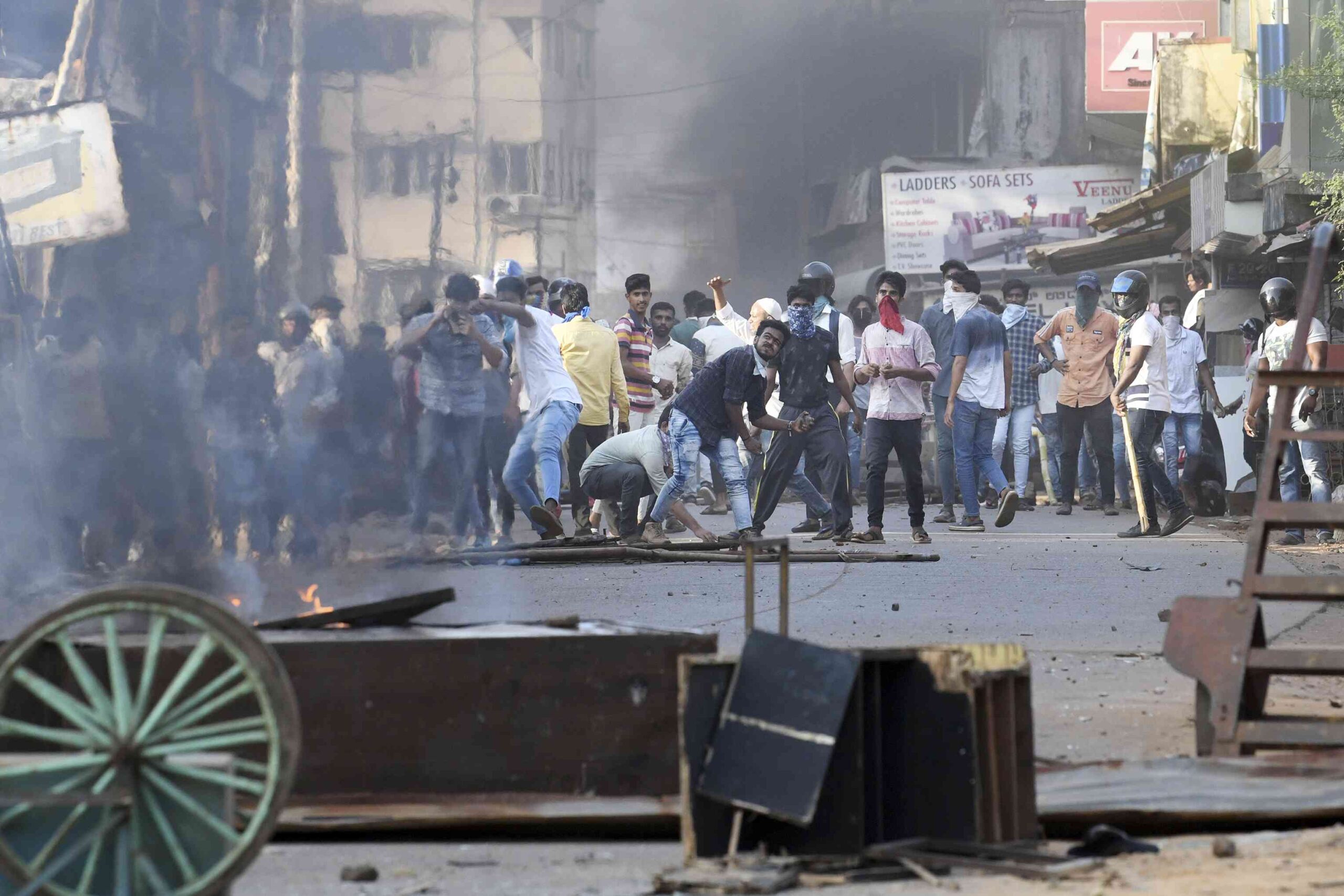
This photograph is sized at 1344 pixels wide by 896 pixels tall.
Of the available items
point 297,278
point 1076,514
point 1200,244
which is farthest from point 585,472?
point 1200,244

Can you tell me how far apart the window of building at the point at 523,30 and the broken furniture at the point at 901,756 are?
401 centimetres

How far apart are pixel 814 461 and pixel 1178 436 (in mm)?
3047

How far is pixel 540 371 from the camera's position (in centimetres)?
1009

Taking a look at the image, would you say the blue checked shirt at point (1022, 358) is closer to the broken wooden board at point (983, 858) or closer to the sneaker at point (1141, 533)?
the sneaker at point (1141, 533)

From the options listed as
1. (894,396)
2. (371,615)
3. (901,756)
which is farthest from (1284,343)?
(901,756)

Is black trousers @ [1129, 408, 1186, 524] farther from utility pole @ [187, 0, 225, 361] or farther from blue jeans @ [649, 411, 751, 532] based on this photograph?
utility pole @ [187, 0, 225, 361]

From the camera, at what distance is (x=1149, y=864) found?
3424 millimetres

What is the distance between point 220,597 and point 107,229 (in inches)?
59.8

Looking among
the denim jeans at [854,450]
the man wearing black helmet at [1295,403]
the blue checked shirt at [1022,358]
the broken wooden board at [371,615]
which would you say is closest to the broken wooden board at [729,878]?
the broken wooden board at [371,615]

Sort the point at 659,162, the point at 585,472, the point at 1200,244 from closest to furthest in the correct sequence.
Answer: the point at 585,472 → the point at 1200,244 → the point at 659,162

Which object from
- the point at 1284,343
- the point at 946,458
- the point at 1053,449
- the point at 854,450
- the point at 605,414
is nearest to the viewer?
the point at 1284,343

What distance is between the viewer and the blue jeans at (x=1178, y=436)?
12.0 metres

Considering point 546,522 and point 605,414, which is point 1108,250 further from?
point 546,522

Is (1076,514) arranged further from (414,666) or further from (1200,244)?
(414,666)
